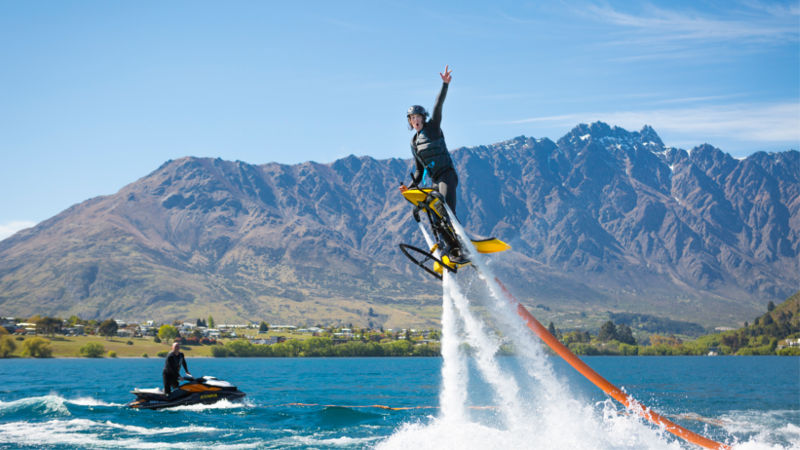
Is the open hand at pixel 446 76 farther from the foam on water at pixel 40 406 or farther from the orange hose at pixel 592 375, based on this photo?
the foam on water at pixel 40 406

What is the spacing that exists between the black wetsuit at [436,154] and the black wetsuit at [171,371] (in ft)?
105

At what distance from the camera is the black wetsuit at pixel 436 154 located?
20344 millimetres

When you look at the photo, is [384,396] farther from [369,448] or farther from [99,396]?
[369,448]

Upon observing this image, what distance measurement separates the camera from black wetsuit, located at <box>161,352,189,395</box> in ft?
155

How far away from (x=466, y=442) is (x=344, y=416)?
81.8 feet

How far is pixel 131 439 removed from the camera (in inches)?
1635

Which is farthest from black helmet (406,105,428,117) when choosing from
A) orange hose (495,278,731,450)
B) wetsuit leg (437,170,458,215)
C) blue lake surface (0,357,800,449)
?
blue lake surface (0,357,800,449)

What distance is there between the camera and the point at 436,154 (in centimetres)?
2036

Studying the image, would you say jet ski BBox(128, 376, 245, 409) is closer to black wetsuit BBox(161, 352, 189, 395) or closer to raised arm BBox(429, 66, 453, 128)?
black wetsuit BBox(161, 352, 189, 395)

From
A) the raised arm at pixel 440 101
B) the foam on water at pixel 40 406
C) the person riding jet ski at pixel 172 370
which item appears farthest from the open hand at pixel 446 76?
the foam on water at pixel 40 406

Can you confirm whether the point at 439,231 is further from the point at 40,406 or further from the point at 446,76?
the point at 40,406

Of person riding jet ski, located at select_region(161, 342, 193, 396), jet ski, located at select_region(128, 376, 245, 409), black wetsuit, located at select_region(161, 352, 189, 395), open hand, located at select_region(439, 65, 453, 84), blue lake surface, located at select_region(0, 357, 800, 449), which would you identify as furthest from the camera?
jet ski, located at select_region(128, 376, 245, 409)

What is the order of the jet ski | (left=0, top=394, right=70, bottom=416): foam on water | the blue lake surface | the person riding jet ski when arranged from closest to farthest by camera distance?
the blue lake surface
the person riding jet ski
the jet ski
(left=0, top=394, right=70, bottom=416): foam on water

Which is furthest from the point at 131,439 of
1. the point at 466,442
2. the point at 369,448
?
the point at 466,442
